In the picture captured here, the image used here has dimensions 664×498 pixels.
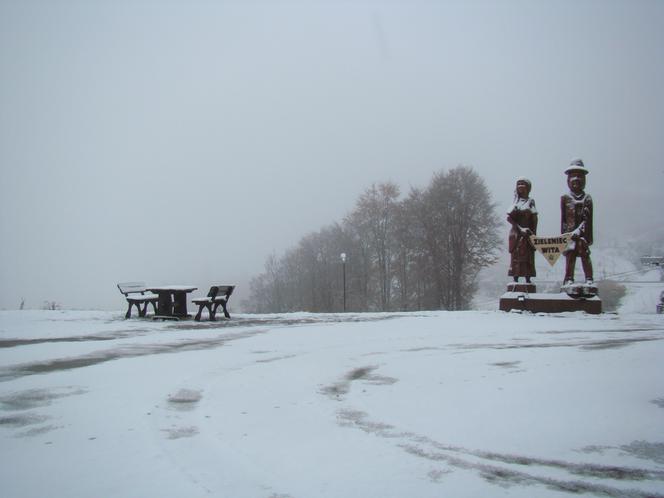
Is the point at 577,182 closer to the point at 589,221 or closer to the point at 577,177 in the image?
the point at 577,177

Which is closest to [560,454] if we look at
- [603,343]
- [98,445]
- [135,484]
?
[135,484]

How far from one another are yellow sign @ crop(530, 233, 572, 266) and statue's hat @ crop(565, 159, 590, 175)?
2350 mm

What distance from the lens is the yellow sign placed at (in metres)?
16.2

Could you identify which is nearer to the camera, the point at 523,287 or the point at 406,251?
the point at 523,287

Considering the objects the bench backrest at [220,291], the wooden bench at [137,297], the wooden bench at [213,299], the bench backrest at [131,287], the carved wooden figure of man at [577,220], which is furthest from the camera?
the carved wooden figure of man at [577,220]

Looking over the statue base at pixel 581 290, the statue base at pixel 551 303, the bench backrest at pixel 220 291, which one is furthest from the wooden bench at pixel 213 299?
the statue base at pixel 581 290

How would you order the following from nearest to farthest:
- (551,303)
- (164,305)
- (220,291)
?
(164,305) → (220,291) → (551,303)

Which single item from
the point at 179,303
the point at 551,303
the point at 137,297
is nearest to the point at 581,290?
the point at 551,303

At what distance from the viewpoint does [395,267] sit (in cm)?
3934

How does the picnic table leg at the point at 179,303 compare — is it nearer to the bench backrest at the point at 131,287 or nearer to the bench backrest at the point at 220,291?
the bench backrest at the point at 131,287

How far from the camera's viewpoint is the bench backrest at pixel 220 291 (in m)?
14.9

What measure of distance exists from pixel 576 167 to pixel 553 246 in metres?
2.96

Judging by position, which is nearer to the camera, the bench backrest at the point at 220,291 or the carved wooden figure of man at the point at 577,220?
the bench backrest at the point at 220,291

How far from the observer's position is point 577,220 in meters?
16.2
